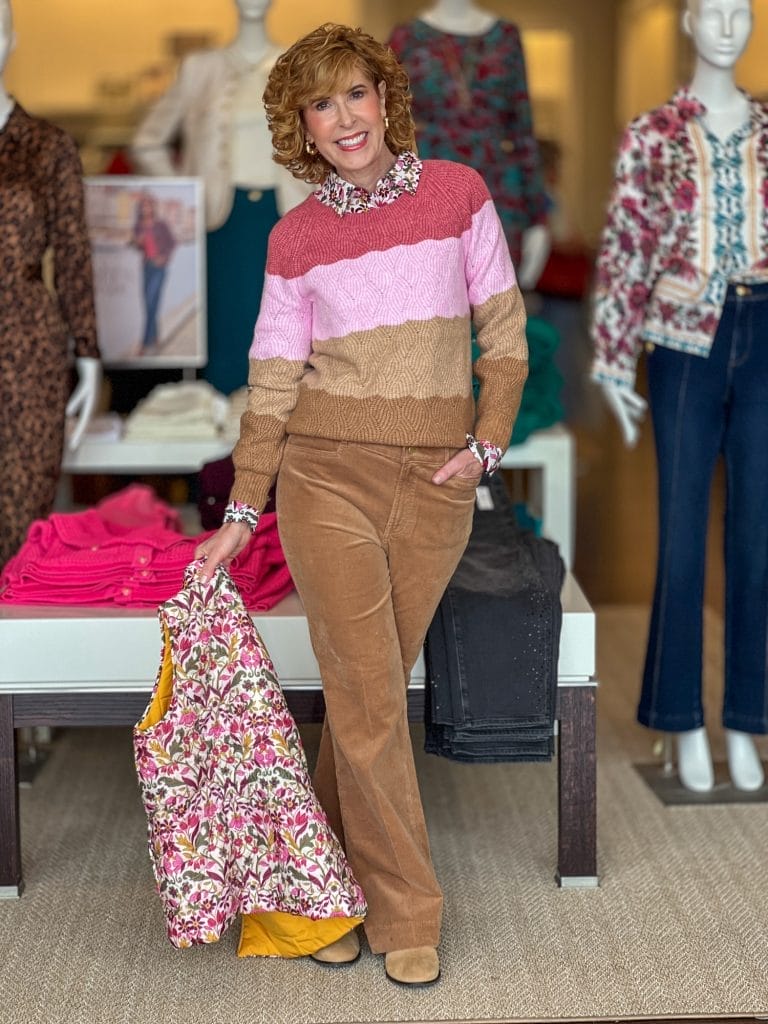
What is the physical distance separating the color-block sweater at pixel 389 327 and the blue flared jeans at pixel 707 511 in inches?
38.5

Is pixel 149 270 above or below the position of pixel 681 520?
above

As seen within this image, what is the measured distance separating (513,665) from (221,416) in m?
1.75

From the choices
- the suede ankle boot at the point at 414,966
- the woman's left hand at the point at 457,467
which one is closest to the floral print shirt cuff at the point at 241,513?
the woman's left hand at the point at 457,467

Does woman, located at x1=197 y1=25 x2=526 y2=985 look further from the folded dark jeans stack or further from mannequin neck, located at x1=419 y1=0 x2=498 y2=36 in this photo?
mannequin neck, located at x1=419 y1=0 x2=498 y2=36

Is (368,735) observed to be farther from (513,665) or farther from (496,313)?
(496,313)

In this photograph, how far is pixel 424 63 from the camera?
14.7 ft

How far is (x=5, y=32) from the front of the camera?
369 cm

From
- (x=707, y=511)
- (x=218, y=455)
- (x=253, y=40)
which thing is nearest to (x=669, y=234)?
(x=707, y=511)

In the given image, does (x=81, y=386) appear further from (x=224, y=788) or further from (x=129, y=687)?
(x=224, y=788)

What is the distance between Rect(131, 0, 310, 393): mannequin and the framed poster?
0.09 m

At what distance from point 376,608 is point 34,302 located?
1.61 m

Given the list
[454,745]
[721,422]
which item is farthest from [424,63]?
[454,745]

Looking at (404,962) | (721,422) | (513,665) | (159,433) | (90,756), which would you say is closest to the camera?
(404,962)

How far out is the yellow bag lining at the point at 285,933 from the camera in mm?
2795
